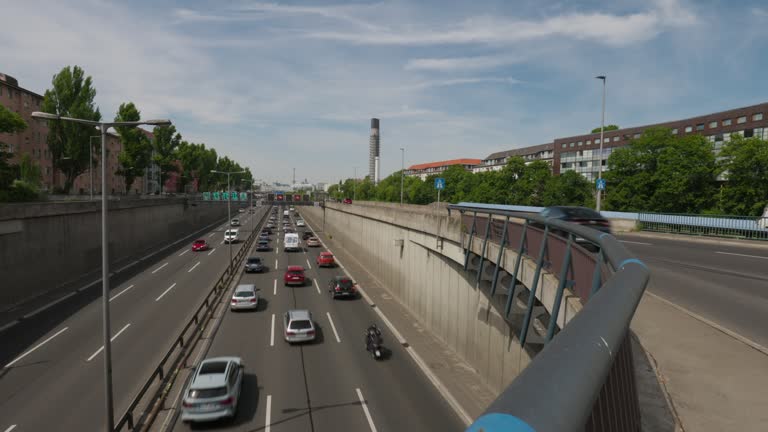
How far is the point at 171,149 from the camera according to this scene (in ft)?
246

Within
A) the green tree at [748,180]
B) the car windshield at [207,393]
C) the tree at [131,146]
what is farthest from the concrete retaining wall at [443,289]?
the tree at [131,146]

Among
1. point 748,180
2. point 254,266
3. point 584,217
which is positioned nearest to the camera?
point 584,217

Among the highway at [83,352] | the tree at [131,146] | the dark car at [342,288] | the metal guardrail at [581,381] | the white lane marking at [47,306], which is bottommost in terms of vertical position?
the highway at [83,352]

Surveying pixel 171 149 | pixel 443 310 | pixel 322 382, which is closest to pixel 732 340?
pixel 322 382

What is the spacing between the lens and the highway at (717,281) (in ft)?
33.5

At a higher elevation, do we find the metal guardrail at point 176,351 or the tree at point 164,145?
the tree at point 164,145

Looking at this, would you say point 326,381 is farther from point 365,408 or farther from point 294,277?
point 294,277

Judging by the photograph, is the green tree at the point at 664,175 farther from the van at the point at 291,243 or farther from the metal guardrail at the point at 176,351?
the metal guardrail at the point at 176,351

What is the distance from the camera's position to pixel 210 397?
45.1 feet

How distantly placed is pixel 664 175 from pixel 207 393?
162 ft

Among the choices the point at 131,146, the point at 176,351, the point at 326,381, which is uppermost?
the point at 131,146

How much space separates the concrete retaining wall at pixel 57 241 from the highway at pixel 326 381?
1370cm

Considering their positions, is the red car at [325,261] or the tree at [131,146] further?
the tree at [131,146]

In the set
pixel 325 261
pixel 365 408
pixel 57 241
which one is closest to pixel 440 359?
pixel 365 408
